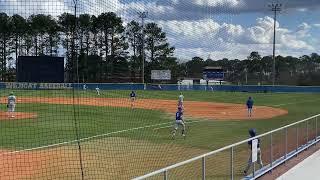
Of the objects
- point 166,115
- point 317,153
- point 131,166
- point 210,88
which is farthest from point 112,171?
point 210,88

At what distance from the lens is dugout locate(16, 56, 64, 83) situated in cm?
1098

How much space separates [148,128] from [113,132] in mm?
2343

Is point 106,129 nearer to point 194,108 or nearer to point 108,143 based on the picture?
point 108,143

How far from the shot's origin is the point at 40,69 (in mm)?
10969

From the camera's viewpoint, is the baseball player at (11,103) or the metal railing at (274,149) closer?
the metal railing at (274,149)

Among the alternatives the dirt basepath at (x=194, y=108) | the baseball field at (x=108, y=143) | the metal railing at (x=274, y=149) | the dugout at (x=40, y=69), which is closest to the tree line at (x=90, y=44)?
the dugout at (x=40, y=69)

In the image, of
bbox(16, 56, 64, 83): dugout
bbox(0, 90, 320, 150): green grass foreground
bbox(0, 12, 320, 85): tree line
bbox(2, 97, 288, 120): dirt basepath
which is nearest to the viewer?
bbox(16, 56, 64, 83): dugout

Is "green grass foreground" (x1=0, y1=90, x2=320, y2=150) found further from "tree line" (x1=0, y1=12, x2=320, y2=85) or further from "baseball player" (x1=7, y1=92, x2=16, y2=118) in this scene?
"tree line" (x1=0, y1=12, x2=320, y2=85)

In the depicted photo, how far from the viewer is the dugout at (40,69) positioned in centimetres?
1098

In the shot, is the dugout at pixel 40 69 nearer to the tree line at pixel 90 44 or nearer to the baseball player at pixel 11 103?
the tree line at pixel 90 44

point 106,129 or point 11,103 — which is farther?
point 11,103

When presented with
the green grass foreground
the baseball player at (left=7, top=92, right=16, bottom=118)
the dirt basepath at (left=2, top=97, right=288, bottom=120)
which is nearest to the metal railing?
the green grass foreground

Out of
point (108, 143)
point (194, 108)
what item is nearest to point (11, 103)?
point (108, 143)

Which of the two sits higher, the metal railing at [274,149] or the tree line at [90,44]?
the tree line at [90,44]
